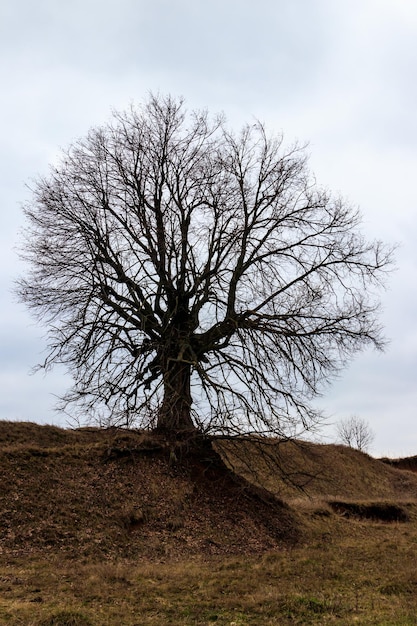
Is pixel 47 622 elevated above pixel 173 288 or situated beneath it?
situated beneath

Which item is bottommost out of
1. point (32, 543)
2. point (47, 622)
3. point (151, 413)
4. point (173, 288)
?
point (47, 622)

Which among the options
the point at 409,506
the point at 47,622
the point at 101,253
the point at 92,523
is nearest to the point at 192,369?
the point at 101,253

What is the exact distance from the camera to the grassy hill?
915 centimetres

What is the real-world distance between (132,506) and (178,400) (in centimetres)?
320

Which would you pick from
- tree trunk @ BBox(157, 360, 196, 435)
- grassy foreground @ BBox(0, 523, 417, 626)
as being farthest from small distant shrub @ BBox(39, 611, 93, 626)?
tree trunk @ BBox(157, 360, 196, 435)

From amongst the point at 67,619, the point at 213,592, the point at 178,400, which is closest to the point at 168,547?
the point at 213,592

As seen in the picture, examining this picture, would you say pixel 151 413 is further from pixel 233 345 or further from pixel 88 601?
pixel 88 601

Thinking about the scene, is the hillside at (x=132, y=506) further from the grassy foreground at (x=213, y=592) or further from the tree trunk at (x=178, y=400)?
the grassy foreground at (x=213, y=592)

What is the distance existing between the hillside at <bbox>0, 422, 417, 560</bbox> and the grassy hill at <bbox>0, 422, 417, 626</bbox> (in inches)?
1.3

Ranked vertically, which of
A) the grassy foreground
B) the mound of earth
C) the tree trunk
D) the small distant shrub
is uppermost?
the tree trunk

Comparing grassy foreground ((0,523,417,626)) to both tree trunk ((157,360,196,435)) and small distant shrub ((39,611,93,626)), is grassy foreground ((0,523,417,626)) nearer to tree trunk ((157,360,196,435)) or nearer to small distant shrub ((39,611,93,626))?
small distant shrub ((39,611,93,626))

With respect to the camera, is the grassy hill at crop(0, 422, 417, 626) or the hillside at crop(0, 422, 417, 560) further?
the hillside at crop(0, 422, 417, 560)

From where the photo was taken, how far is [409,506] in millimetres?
23391

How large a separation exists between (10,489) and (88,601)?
16.1 ft
